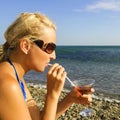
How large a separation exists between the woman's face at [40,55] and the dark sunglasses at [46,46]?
0.03m

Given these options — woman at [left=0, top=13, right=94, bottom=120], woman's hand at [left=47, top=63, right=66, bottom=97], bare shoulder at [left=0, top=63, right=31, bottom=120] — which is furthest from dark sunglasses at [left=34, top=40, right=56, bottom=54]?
bare shoulder at [left=0, top=63, right=31, bottom=120]

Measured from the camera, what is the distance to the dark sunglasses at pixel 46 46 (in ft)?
14.3

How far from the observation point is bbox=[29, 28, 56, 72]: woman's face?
14.3 feet

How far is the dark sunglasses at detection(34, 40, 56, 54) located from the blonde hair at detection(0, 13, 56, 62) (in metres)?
0.08

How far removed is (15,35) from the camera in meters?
4.31

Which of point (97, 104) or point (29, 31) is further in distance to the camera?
point (97, 104)

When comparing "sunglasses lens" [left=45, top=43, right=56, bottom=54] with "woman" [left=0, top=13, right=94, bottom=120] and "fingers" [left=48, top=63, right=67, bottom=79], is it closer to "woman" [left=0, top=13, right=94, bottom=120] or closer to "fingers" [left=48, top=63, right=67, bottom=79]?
"woman" [left=0, top=13, right=94, bottom=120]

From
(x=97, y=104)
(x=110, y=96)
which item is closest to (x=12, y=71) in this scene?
(x=97, y=104)

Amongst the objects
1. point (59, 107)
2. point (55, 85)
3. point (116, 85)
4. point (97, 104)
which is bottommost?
point (116, 85)

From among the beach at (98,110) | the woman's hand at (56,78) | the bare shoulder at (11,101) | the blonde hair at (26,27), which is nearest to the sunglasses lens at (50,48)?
the blonde hair at (26,27)

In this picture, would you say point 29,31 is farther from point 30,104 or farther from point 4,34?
point 30,104

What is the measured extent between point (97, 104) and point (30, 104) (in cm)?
1046

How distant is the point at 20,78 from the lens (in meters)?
4.56

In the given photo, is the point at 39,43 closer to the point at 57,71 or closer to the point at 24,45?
the point at 24,45
